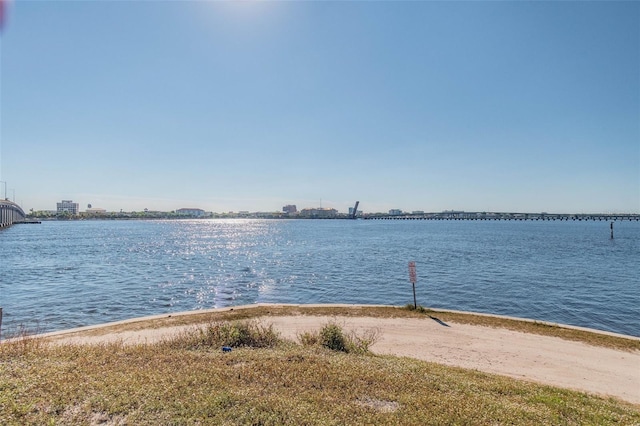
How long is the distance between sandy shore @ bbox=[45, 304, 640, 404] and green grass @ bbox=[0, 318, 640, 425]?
2993 mm

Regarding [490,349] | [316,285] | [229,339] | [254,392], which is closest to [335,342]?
[229,339]

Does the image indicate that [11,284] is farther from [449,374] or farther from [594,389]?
[594,389]

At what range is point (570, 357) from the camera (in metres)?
13.6

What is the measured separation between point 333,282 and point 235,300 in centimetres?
1047

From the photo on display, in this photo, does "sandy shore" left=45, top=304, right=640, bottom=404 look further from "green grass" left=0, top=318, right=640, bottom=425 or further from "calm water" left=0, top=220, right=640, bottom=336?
"calm water" left=0, top=220, right=640, bottom=336

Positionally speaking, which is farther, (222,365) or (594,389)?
(594,389)

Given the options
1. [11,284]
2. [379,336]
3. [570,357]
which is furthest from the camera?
[11,284]

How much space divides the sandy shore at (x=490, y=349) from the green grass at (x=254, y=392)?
299 cm

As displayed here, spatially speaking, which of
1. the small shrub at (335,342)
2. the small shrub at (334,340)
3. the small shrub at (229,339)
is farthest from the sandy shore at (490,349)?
the small shrub at (229,339)

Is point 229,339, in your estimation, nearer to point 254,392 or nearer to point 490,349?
point 254,392

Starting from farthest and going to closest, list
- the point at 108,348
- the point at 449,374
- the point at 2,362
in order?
the point at 108,348 → the point at 449,374 → the point at 2,362

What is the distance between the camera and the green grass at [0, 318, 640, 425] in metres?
6.24

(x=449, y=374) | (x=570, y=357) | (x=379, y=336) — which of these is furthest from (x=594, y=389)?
(x=379, y=336)

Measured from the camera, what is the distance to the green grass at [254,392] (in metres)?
6.24
